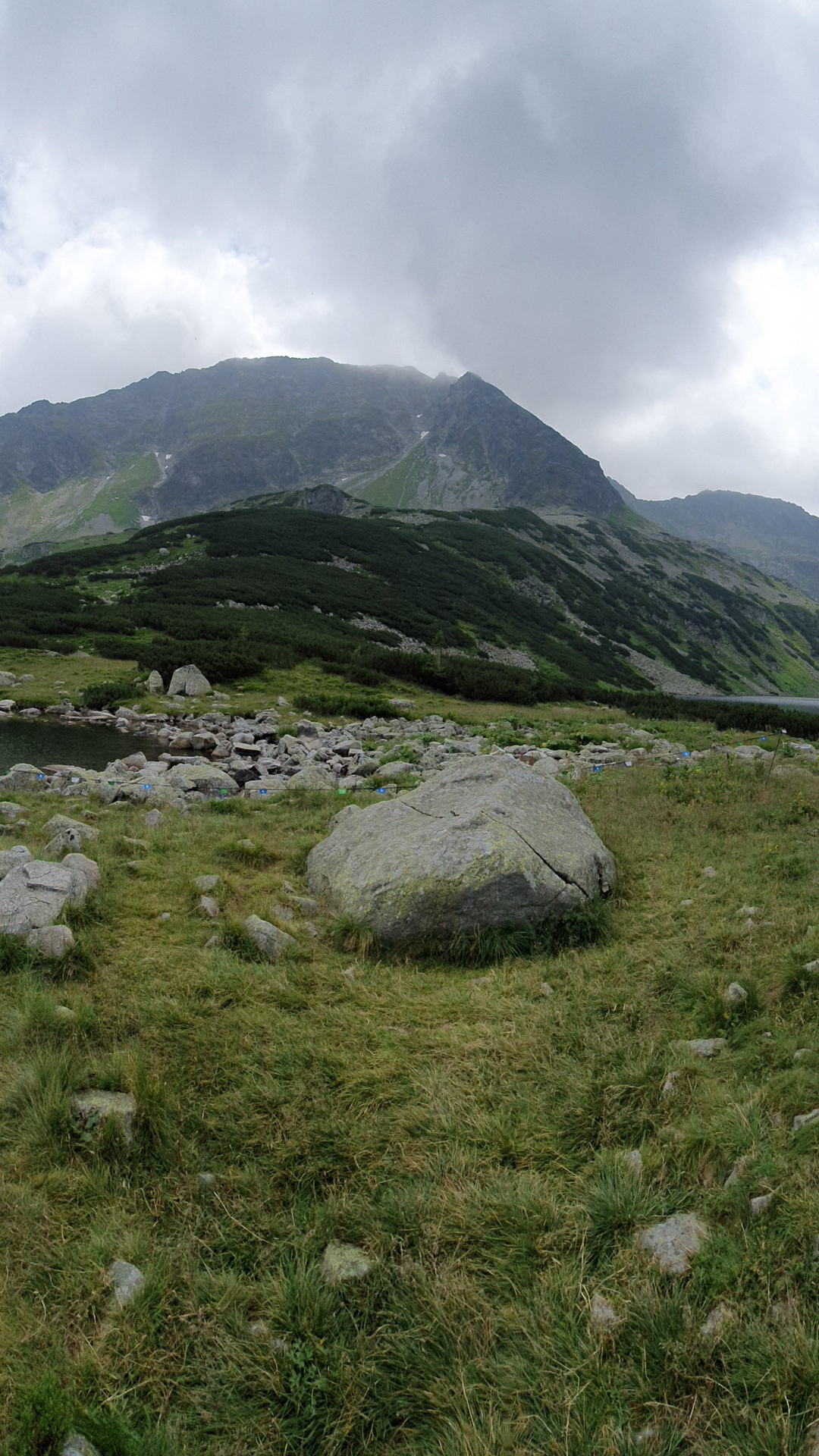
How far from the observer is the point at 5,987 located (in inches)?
212

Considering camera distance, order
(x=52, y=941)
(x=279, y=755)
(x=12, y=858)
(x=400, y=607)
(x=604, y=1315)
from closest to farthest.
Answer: (x=604, y=1315), (x=52, y=941), (x=12, y=858), (x=279, y=755), (x=400, y=607)

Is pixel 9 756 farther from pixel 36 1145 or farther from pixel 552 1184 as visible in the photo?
pixel 552 1184

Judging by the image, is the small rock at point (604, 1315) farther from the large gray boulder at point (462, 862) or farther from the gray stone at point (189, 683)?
the gray stone at point (189, 683)

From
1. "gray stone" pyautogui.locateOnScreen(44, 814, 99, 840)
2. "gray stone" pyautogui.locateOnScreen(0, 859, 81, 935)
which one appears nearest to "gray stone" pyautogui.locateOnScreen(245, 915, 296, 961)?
"gray stone" pyautogui.locateOnScreen(0, 859, 81, 935)

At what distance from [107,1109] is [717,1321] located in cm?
362

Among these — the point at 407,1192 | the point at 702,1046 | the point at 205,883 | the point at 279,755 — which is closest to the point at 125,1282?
the point at 407,1192

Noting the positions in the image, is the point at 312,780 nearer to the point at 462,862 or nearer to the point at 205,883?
Result: the point at 205,883

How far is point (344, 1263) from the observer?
10.8 ft

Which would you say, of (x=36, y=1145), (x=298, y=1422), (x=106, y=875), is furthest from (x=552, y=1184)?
(x=106, y=875)

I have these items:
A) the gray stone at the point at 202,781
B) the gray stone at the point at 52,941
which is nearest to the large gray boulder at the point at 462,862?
the gray stone at the point at 52,941

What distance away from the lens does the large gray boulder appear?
22.4 feet

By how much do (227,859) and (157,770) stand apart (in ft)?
31.1

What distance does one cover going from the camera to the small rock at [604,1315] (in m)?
2.84

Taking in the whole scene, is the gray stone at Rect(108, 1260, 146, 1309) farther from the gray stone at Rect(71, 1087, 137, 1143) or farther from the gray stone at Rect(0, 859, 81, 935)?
the gray stone at Rect(0, 859, 81, 935)
